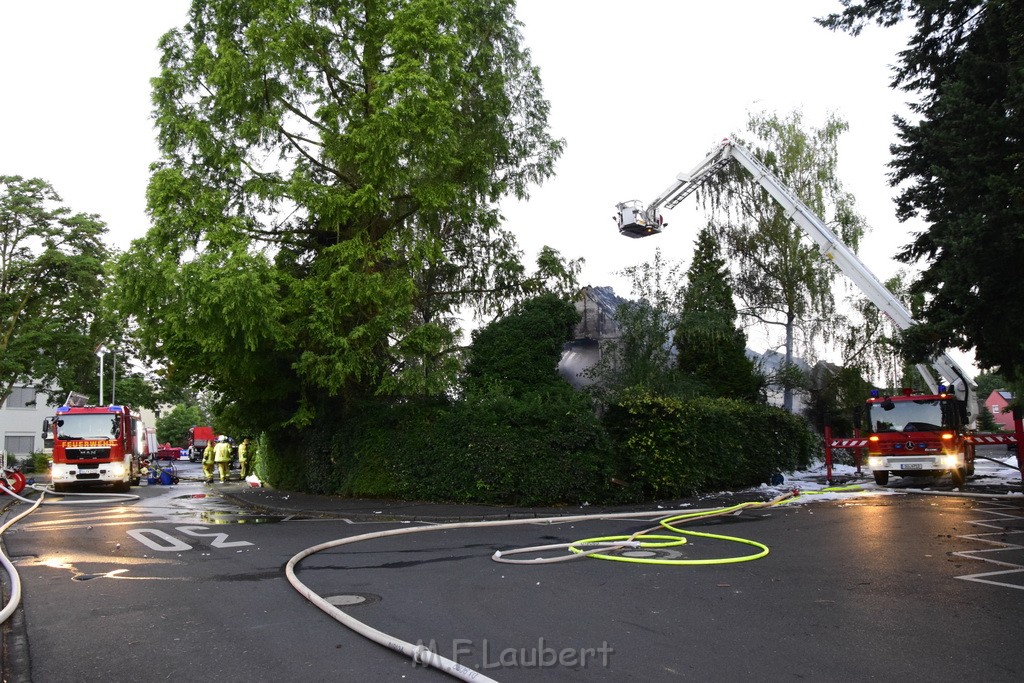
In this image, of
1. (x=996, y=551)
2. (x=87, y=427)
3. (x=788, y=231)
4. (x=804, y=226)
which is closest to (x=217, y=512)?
(x=87, y=427)

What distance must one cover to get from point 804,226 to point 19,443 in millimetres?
57950

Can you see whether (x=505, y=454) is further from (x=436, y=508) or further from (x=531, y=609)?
(x=531, y=609)

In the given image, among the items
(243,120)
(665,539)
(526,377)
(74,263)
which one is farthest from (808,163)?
(74,263)

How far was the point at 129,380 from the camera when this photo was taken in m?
53.2

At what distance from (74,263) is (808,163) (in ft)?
106

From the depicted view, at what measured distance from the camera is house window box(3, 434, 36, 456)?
57.5 m

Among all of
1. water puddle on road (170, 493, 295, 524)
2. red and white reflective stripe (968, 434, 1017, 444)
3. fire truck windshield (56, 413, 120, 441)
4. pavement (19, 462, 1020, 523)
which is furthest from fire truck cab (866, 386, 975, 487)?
fire truck windshield (56, 413, 120, 441)

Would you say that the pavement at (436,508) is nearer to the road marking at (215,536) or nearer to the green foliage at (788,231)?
the road marking at (215,536)

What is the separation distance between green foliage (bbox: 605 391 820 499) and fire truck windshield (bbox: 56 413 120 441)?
666 inches

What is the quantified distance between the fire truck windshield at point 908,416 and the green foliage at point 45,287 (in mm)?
31307

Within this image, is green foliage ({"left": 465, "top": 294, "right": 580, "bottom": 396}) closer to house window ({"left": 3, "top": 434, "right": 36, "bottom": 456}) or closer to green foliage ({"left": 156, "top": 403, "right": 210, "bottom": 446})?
house window ({"left": 3, "top": 434, "right": 36, "bottom": 456})

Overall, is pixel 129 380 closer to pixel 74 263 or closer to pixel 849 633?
pixel 74 263

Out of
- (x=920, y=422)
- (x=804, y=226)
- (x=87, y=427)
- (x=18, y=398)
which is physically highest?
(x=804, y=226)

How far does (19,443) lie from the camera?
58.1m
